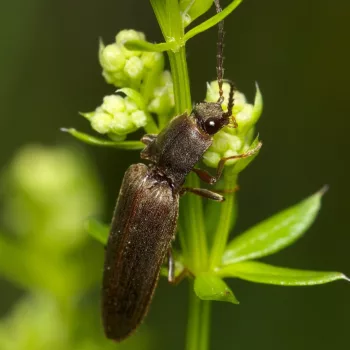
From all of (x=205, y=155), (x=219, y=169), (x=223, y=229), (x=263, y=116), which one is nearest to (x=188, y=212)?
(x=223, y=229)

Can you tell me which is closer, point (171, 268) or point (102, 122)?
point (102, 122)

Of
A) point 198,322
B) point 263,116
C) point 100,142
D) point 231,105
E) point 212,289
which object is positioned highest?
point 263,116

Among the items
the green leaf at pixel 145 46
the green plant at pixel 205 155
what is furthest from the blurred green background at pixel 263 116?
the green leaf at pixel 145 46

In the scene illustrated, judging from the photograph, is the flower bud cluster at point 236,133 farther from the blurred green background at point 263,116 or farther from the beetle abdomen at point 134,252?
the blurred green background at point 263,116

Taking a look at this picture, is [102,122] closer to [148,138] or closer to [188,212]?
[148,138]

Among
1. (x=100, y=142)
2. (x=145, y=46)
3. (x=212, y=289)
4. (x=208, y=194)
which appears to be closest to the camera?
(x=145, y=46)

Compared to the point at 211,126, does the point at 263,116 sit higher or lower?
higher
